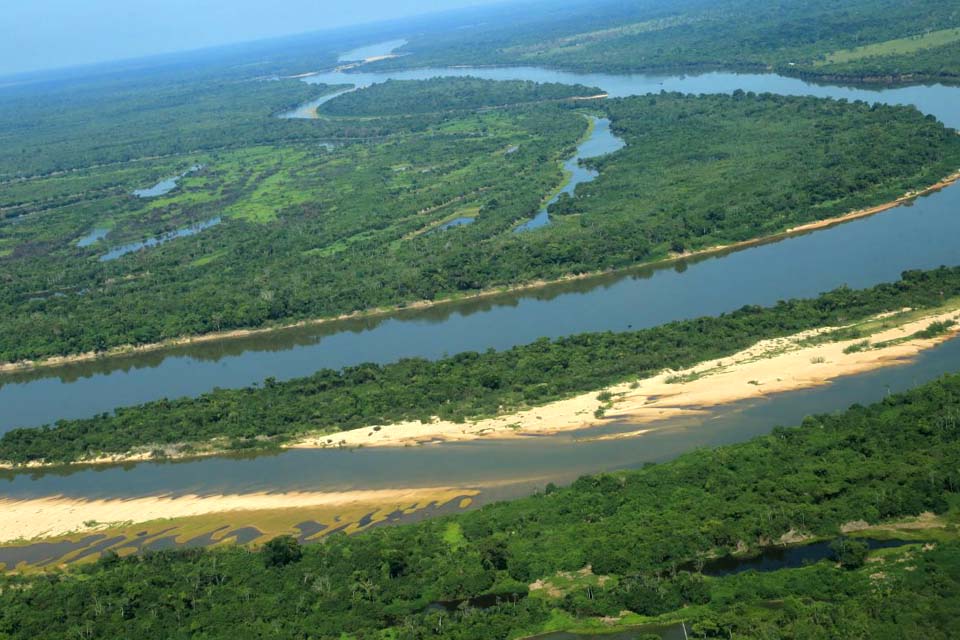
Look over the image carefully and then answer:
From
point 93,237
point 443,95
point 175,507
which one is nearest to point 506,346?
point 175,507

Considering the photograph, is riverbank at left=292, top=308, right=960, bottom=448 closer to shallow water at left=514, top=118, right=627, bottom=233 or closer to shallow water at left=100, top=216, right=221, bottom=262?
shallow water at left=514, top=118, right=627, bottom=233

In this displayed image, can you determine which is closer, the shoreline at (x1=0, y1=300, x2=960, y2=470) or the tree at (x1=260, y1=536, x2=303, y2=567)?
the tree at (x1=260, y1=536, x2=303, y2=567)

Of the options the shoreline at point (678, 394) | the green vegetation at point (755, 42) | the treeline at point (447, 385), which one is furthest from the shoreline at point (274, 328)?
the green vegetation at point (755, 42)

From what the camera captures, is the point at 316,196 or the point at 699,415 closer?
the point at 699,415

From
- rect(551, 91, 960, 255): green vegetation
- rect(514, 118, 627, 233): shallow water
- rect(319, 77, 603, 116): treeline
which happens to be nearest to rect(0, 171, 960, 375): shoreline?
rect(551, 91, 960, 255): green vegetation

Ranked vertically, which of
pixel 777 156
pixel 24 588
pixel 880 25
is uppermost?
pixel 880 25

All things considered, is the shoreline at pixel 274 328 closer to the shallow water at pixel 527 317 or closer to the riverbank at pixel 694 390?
the shallow water at pixel 527 317

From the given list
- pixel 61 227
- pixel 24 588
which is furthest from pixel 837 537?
pixel 61 227

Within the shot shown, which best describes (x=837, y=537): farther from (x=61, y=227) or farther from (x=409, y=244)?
(x=61, y=227)
